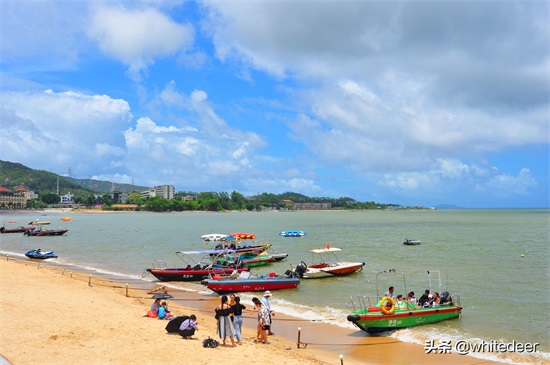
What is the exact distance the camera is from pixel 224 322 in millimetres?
14781

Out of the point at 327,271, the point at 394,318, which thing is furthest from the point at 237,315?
the point at 327,271

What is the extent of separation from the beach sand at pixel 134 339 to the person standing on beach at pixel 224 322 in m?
0.39

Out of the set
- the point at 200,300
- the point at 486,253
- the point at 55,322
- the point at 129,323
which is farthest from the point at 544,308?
the point at 486,253

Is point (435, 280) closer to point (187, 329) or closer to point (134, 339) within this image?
point (187, 329)

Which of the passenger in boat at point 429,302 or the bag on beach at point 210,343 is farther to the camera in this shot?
the passenger in boat at point 429,302

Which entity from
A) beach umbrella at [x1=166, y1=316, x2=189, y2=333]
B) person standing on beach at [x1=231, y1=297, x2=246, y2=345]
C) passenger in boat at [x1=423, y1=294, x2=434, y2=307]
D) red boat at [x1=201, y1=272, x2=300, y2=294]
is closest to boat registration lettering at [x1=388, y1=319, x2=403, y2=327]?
passenger in boat at [x1=423, y1=294, x2=434, y2=307]

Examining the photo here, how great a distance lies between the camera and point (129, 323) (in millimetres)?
16828

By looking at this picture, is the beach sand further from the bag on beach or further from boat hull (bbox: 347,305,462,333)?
boat hull (bbox: 347,305,462,333)

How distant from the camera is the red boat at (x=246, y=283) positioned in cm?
2781

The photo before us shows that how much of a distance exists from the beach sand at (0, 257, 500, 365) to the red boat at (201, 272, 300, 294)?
368 cm

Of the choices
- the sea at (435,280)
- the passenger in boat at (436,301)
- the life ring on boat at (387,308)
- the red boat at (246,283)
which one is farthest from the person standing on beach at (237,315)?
the red boat at (246,283)

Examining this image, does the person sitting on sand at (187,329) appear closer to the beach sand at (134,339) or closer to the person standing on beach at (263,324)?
the beach sand at (134,339)

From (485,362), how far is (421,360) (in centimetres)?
225

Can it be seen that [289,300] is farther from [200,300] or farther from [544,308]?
[544,308]
